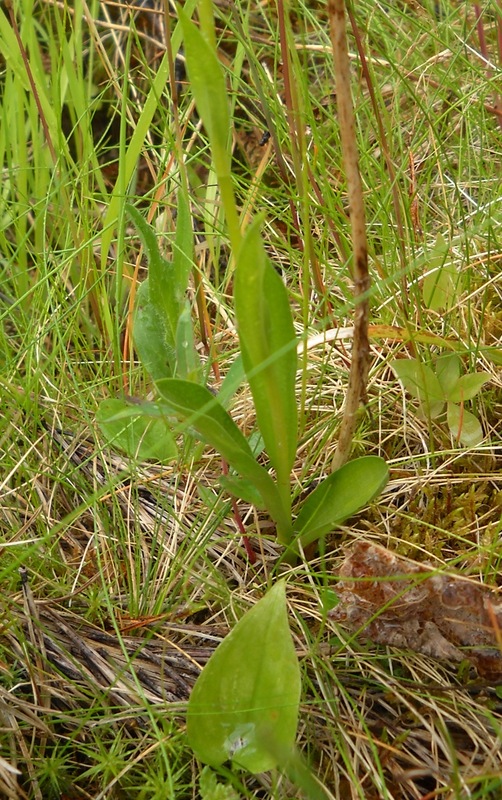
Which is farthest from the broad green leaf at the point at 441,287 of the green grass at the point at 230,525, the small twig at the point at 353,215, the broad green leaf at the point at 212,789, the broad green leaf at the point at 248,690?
the broad green leaf at the point at 212,789

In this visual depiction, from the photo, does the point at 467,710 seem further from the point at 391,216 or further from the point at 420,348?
the point at 391,216

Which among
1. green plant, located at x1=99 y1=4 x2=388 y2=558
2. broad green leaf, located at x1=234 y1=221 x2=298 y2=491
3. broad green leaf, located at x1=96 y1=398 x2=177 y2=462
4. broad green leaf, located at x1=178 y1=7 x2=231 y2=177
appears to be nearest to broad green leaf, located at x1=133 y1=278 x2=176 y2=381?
green plant, located at x1=99 y1=4 x2=388 y2=558

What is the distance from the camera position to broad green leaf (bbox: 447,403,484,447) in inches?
47.6

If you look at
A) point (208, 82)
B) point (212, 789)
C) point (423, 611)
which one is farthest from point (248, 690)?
point (208, 82)

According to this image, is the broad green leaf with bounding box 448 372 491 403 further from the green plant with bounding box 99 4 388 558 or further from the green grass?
the green plant with bounding box 99 4 388 558

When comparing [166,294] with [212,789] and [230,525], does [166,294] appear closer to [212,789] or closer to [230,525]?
[230,525]

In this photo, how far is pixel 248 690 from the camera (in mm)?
932

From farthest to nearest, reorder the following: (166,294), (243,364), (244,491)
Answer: (166,294), (244,491), (243,364)

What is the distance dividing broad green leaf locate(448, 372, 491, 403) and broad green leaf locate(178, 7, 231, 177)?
0.55m

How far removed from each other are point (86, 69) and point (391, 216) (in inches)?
53.2

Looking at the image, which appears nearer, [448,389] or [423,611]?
[423,611]

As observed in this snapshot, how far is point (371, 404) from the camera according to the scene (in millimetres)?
1298

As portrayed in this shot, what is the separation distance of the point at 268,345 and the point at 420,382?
1.23 ft

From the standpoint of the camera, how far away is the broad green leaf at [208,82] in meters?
0.86
